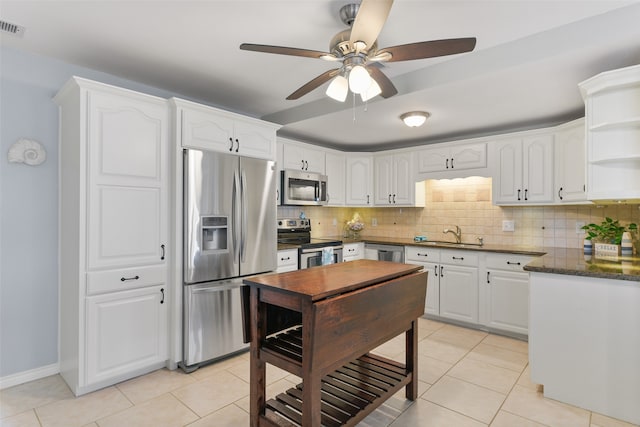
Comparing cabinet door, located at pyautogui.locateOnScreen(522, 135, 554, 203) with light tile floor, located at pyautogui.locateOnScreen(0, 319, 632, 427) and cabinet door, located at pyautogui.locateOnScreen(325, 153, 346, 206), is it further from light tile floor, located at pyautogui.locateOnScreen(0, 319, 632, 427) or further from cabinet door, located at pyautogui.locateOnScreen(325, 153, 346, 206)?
cabinet door, located at pyautogui.locateOnScreen(325, 153, 346, 206)

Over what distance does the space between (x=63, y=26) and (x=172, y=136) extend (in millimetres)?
933

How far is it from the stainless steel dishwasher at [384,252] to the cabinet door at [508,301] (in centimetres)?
107

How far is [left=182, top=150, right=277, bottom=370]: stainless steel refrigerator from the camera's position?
2.75 m

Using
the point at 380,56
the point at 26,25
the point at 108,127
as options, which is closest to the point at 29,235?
the point at 108,127

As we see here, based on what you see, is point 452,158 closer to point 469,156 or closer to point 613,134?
point 469,156

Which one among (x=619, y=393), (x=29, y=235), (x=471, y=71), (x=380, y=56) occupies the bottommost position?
(x=619, y=393)

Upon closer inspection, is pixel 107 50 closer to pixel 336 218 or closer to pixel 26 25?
pixel 26 25

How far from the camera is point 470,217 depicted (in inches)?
171

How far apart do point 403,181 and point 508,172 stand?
1303 mm

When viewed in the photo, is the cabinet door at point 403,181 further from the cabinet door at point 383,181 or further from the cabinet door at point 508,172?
the cabinet door at point 508,172

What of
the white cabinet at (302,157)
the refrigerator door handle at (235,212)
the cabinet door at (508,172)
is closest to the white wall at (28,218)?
the refrigerator door handle at (235,212)

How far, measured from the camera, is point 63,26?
2182 millimetres

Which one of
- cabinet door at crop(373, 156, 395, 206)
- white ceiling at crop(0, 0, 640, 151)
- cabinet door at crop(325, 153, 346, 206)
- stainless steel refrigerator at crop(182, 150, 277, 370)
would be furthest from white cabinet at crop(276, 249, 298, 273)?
cabinet door at crop(373, 156, 395, 206)

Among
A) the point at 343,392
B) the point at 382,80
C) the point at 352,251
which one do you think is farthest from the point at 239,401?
the point at 352,251
